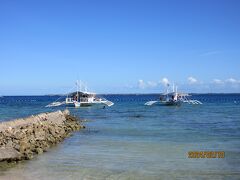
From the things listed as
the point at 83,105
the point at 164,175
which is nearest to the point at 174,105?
the point at 83,105

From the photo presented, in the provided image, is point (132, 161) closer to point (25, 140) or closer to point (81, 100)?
point (25, 140)

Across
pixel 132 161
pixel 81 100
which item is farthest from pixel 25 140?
pixel 81 100

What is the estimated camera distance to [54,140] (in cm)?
2717

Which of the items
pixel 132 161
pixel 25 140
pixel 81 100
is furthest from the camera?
pixel 81 100

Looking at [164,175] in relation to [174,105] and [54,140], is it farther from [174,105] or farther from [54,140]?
[174,105]

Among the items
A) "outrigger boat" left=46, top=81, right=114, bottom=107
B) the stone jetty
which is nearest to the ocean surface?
the stone jetty

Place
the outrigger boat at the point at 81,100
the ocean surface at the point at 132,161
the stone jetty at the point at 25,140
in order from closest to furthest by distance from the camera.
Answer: the ocean surface at the point at 132,161
the stone jetty at the point at 25,140
the outrigger boat at the point at 81,100

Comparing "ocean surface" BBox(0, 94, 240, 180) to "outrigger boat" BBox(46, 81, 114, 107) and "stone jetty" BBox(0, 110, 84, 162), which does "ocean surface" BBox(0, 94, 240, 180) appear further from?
"outrigger boat" BBox(46, 81, 114, 107)

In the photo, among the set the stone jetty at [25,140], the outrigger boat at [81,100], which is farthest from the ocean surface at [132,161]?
Answer: the outrigger boat at [81,100]

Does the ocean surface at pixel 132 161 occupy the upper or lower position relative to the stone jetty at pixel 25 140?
lower

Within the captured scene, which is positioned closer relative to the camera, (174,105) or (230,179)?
(230,179)

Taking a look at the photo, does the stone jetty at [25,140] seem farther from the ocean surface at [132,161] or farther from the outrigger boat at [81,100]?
the outrigger boat at [81,100]

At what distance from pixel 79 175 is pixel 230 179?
19.4 feet

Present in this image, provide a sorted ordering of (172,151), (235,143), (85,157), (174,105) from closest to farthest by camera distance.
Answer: (85,157) < (172,151) < (235,143) < (174,105)
